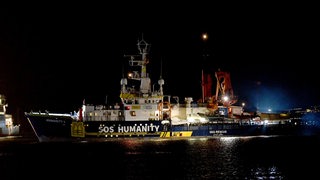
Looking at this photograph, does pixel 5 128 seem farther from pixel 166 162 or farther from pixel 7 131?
pixel 166 162

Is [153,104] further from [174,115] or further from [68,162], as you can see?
[68,162]

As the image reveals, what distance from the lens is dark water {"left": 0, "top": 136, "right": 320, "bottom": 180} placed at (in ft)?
118

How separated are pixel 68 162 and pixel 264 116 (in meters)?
37.4

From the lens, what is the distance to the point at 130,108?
64.1 metres

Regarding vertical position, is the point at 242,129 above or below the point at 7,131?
below

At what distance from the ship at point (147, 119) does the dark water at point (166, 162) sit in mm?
5452

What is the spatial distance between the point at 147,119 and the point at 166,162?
21634mm

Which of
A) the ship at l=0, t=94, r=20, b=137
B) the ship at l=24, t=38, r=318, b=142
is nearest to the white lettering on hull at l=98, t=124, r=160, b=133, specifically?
the ship at l=24, t=38, r=318, b=142

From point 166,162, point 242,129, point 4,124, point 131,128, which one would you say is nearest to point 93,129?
point 131,128

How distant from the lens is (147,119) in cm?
6391

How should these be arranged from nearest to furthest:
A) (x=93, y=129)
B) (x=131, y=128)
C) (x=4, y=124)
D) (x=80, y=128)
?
(x=80, y=128)
(x=93, y=129)
(x=131, y=128)
(x=4, y=124)

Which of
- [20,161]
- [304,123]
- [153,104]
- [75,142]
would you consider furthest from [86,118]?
[304,123]

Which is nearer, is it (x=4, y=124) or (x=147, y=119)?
(x=147, y=119)

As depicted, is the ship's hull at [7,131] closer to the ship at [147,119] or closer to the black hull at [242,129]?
the ship at [147,119]
